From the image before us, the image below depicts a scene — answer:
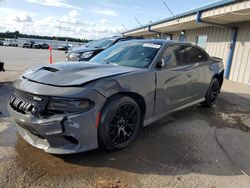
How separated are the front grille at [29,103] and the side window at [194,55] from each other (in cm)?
303

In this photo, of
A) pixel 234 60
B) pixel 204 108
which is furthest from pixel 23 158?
pixel 234 60

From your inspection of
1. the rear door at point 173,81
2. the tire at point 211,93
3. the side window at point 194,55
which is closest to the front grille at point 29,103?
the rear door at point 173,81

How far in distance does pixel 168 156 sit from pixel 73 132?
139cm

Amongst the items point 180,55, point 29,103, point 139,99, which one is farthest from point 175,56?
point 29,103

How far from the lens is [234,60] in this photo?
10727 millimetres

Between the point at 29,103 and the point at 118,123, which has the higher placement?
the point at 29,103

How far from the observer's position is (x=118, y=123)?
10.5ft

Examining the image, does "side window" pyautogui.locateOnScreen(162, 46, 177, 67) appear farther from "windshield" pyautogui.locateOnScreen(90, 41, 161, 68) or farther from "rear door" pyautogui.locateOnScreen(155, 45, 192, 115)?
"windshield" pyautogui.locateOnScreen(90, 41, 161, 68)

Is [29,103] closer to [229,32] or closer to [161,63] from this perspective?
[161,63]

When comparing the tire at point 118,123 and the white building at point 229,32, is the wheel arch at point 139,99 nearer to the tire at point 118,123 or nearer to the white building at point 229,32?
the tire at point 118,123

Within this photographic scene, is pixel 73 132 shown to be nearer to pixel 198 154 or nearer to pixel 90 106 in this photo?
pixel 90 106

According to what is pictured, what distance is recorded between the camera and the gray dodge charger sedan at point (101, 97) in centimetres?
270

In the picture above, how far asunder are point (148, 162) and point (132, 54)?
1893 millimetres

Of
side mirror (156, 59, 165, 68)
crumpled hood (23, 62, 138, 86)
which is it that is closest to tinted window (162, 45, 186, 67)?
side mirror (156, 59, 165, 68)
